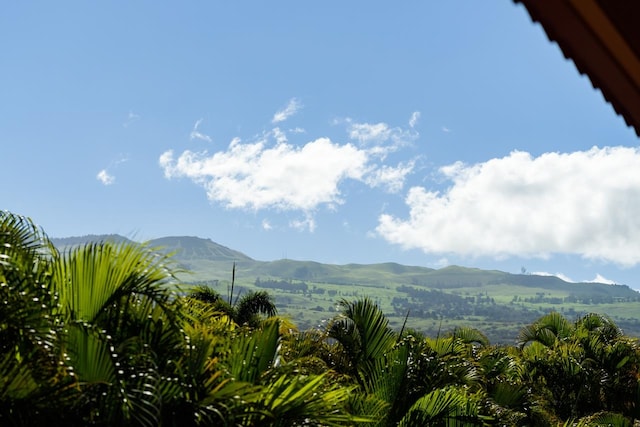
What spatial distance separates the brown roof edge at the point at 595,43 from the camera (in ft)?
4.02

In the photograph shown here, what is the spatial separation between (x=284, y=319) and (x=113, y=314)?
13.2ft

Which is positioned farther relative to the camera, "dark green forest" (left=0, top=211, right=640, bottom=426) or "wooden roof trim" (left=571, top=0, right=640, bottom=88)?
"dark green forest" (left=0, top=211, right=640, bottom=426)

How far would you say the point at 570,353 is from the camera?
18.9 m

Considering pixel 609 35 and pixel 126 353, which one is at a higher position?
pixel 609 35

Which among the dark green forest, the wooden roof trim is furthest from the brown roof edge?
the dark green forest

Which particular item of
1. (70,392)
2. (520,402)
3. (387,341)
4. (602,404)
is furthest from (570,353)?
(70,392)

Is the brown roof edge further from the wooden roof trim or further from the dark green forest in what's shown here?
the dark green forest

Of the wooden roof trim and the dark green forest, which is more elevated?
the wooden roof trim

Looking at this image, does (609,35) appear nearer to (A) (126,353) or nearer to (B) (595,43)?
(B) (595,43)

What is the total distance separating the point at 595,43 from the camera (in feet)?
4.33

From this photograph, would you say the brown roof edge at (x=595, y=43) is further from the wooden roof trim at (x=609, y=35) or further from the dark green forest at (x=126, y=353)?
the dark green forest at (x=126, y=353)

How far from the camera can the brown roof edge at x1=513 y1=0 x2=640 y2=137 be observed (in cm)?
123

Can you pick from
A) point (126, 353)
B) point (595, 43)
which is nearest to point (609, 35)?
point (595, 43)

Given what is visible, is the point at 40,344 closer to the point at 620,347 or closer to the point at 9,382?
the point at 9,382
